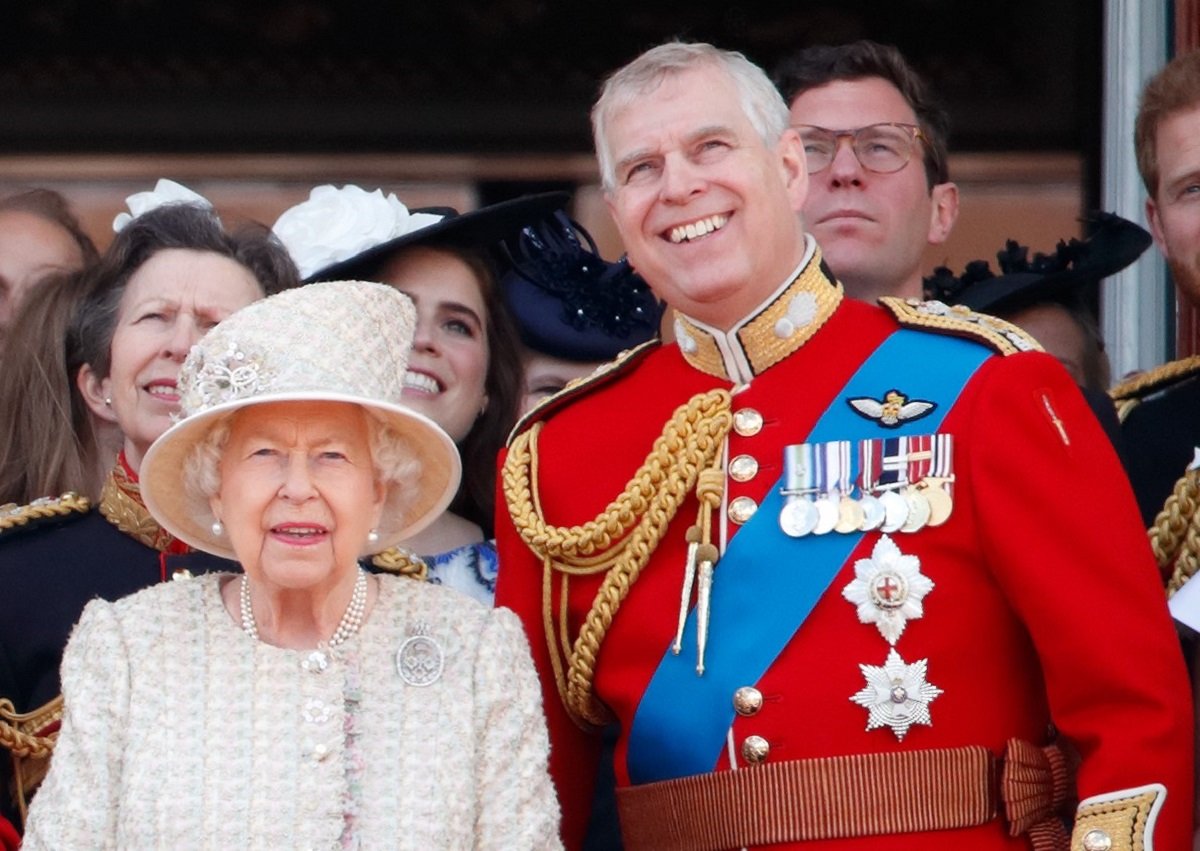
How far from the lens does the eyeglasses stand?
432cm

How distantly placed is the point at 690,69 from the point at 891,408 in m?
0.54

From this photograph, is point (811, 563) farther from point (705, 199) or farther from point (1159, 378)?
point (1159, 378)

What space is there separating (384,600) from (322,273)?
49.1 inches

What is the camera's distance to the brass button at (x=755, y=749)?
11.0 ft

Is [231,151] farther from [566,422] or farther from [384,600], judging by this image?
[384,600]

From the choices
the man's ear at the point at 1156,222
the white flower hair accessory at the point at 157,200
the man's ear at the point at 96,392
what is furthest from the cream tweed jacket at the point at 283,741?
the man's ear at the point at 1156,222

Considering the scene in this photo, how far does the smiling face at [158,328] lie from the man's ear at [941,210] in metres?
1.14

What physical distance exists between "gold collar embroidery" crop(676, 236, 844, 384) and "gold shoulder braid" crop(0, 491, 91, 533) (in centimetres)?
105

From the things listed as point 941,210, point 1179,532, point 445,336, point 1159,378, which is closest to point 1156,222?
point 1159,378

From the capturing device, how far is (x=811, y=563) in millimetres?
3375

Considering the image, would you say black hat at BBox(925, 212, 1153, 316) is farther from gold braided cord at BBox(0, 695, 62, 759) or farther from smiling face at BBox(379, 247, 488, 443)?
gold braided cord at BBox(0, 695, 62, 759)

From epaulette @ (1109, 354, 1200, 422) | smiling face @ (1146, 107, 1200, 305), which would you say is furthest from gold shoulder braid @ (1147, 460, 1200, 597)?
smiling face @ (1146, 107, 1200, 305)

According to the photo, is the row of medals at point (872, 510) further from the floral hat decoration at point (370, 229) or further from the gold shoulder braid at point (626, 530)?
the floral hat decoration at point (370, 229)

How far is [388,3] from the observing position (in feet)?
19.4
